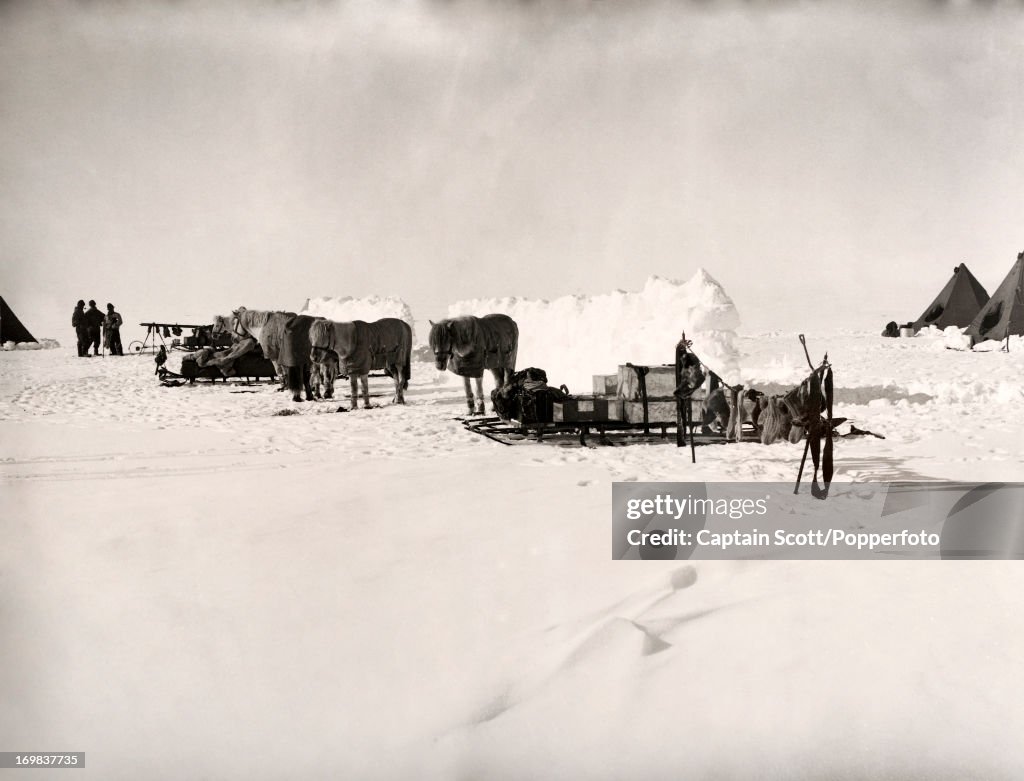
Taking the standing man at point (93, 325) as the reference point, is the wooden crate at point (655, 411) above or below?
below

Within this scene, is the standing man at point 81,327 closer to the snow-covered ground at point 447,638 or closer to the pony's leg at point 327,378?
the snow-covered ground at point 447,638

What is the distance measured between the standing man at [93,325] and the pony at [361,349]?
1.33m

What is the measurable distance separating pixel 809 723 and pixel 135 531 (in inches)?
73.3

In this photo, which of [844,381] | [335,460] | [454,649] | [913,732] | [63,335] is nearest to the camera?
[913,732]

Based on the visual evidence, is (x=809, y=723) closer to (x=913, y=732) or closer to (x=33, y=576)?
(x=913, y=732)

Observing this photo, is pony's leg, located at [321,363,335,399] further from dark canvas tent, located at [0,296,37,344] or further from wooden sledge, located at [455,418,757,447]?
dark canvas tent, located at [0,296,37,344]

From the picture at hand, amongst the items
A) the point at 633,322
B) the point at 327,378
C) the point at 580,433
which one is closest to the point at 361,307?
the point at 633,322

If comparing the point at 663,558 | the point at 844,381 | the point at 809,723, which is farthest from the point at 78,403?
the point at 844,381

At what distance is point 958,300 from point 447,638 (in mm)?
2399

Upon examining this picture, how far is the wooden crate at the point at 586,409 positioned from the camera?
11.8 ft

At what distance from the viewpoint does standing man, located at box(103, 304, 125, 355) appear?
2.54 m

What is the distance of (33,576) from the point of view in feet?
6.29

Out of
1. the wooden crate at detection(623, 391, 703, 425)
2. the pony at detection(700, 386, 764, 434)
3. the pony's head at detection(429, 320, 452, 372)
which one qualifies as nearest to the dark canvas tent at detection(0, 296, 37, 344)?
the pony's head at detection(429, 320, 452, 372)

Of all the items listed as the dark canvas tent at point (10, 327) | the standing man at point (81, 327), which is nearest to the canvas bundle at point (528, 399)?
the standing man at point (81, 327)
